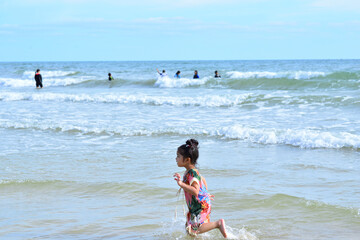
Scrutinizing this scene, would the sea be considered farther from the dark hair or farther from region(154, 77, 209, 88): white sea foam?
region(154, 77, 209, 88): white sea foam

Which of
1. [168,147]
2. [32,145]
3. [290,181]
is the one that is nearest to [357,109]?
[168,147]

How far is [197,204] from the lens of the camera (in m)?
4.20

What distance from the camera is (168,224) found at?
4.89 meters

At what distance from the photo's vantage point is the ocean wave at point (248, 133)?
9.03 metres

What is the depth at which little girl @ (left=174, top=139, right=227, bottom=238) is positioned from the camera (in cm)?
407

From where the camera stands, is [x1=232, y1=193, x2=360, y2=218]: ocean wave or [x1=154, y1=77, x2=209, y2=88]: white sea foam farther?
[x1=154, y1=77, x2=209, y2=88]: white sea foam

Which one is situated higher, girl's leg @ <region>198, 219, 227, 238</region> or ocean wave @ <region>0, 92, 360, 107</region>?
ocean wave @ <region>0, 92, 360, 107</region>

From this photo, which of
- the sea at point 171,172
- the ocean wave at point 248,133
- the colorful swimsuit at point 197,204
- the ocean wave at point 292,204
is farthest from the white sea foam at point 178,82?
the colorful swimsuit at point 197,204

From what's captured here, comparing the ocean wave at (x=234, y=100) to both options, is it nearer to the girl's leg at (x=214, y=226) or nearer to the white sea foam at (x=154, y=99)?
the white sea foam at (x=154, y=99)

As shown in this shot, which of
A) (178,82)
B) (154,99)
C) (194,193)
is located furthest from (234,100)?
(194,193)

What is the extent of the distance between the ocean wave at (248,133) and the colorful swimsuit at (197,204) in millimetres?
5305

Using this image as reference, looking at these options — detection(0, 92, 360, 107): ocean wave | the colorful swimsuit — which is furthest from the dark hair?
detection(0, 92, 360, 107): ocean wave

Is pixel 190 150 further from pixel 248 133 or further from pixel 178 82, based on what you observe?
pixel 178 82

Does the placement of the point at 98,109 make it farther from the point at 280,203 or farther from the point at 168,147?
the point at 280,203
